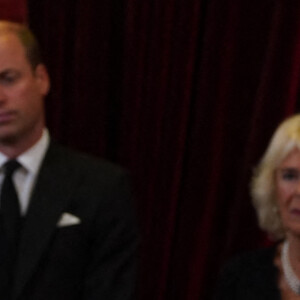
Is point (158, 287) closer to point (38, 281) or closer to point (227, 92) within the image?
point (227, 92)

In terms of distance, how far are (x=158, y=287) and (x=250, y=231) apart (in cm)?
39

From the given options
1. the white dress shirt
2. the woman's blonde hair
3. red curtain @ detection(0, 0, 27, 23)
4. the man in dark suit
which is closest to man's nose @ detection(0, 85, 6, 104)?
the man in dark suit

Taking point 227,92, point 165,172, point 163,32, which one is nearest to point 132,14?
point 163,32

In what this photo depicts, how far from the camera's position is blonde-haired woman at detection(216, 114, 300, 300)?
52.0 inches

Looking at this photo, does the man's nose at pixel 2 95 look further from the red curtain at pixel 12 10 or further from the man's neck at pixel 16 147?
the red curtain at pixel 12 10

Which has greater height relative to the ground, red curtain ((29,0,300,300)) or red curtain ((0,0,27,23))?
red curtain ((0,0,27,23))

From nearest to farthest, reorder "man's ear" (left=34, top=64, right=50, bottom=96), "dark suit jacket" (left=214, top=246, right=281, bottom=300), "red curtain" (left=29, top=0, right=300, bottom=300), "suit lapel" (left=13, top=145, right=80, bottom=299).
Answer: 1. "suit lapel" (left=13, top=145, right=80, bottom=299)
2. "man's ear" (left=34, top=64, right=50, bottom=96)
3. "dark suit jacket" (left=214, top=246, right=281, bottom=300)
4. "red curtain" (left=29, top=0, right=300, bottom=300)

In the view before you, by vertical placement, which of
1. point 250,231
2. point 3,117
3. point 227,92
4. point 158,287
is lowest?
point 158,287

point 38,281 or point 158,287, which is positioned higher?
point 38,281

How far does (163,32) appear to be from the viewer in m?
1.97

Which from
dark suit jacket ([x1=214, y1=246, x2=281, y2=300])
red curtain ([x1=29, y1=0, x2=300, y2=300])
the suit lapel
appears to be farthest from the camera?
red curtain ([x1=29, y1=0, x2=300, y2=300])

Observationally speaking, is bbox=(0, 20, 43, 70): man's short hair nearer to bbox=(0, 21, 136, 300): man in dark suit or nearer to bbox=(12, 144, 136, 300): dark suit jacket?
bbox=(0, 21, 136, 300): man in dark suit

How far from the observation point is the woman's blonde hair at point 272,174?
1344 millimetres

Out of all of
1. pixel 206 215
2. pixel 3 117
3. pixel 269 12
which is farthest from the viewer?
pixel 206 215
